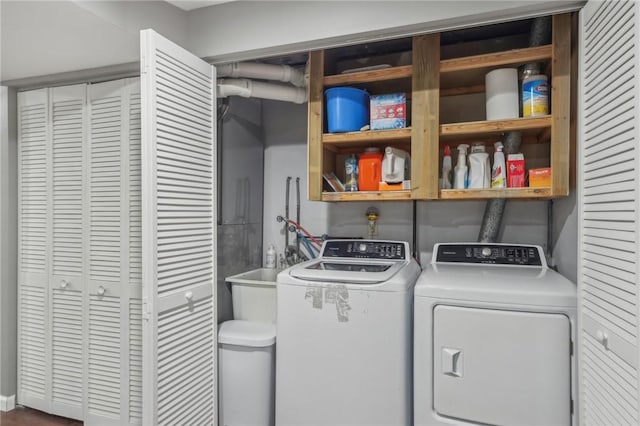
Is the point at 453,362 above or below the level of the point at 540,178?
below

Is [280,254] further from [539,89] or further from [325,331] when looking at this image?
[539,89]

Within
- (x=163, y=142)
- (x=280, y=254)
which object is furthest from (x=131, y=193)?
(x=280, y=254)

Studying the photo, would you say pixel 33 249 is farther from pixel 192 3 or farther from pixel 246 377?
pixel 192 3

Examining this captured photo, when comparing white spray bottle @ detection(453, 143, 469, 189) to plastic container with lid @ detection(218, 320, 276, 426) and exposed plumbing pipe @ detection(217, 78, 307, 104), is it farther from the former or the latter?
plastic container with lid @ detection(218, 320, 276, 426)

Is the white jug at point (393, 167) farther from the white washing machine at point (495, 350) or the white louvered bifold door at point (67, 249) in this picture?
the white louvered bifold door at point (67, 249)

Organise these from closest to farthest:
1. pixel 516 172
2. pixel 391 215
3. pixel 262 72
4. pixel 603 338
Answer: pixel 603 338 < pixel 516 172 < pixel 262 72 < pixel 391 215

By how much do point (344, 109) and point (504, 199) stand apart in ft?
3.71

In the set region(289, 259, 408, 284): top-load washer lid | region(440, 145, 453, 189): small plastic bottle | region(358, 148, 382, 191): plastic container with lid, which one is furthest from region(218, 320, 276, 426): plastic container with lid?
region(440, 145, 453, 189): small plastic bottle

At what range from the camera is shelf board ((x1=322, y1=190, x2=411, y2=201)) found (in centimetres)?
223

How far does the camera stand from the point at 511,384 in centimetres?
172

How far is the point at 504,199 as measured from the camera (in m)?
2.37

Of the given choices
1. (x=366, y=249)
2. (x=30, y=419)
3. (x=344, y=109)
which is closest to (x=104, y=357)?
(x=30, y=419)

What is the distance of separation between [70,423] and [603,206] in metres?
3.30

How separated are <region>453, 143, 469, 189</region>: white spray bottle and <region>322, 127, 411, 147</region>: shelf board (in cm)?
32
